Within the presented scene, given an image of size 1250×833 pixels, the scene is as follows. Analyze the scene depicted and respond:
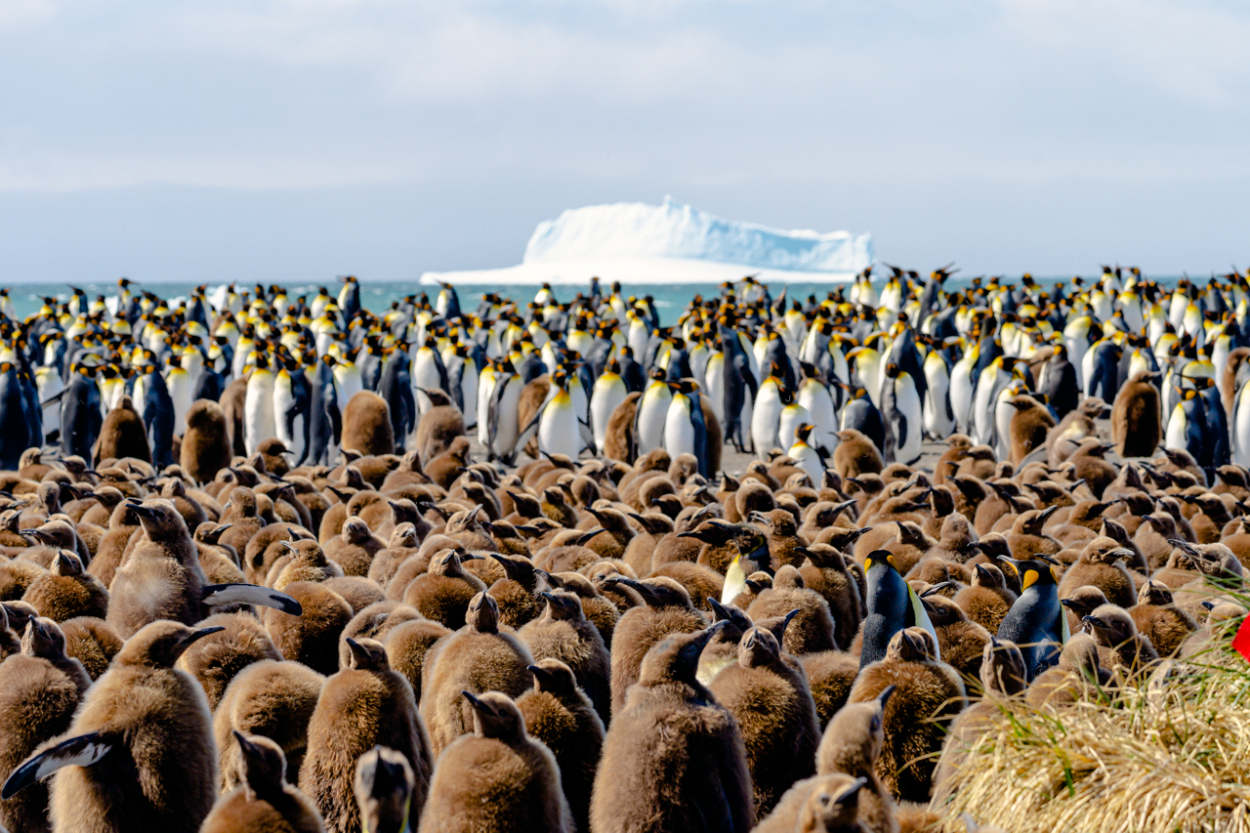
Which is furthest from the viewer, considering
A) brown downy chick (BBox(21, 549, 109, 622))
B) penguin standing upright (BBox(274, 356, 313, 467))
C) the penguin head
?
penguin standing upright (BBox(274, 356, 313, 467))

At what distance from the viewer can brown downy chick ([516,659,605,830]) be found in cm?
328

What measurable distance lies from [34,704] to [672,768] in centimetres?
177

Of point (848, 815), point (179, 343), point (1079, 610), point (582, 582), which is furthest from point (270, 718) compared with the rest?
point (179, 343)

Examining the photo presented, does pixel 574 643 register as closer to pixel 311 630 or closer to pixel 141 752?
pixel 311 630

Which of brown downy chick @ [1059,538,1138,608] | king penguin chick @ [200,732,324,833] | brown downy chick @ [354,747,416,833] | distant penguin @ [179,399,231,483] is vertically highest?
brown downy chick @ [354,747,416,833]

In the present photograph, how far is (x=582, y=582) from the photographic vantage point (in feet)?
14.2

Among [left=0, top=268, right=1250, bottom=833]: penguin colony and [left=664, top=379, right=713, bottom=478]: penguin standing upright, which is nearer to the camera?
[left=0, top=268, right=1250, bottom=833]: penguin colony

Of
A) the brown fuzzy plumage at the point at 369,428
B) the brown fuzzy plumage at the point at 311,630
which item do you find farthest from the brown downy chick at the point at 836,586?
the brown fuzzy plumage at the point at 369,428

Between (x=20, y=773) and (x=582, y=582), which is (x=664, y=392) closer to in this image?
(x=582, y=582)

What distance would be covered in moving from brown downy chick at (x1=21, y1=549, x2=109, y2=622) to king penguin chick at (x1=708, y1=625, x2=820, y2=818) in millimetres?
2398

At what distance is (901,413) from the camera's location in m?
13.8

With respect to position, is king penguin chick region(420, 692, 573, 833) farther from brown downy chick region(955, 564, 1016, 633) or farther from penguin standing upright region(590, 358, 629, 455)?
penguin standing upright region(590, 358, 629, 455)

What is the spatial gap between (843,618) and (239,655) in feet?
7.86

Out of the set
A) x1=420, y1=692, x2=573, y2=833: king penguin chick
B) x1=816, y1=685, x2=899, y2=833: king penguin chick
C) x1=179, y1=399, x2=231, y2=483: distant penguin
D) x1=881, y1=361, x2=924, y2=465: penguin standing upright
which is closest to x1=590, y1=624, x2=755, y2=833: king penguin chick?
x1=420, y1=692, x2=573, y2=833: king penguin chick
